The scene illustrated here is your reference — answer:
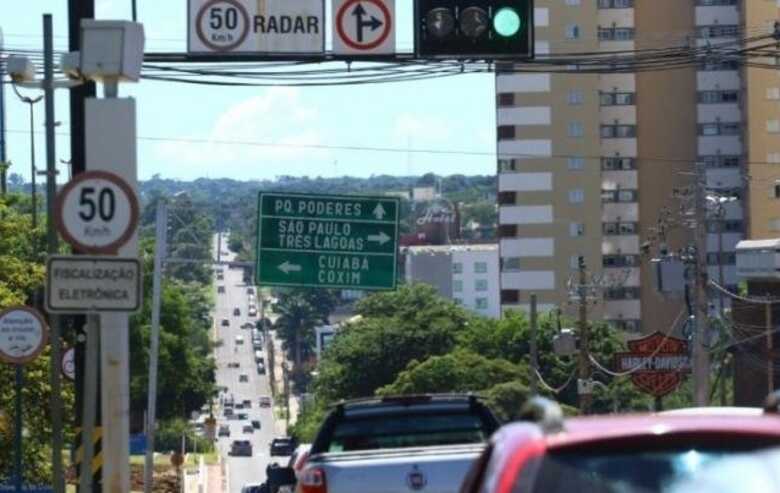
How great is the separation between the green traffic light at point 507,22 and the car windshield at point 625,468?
43.6 ft

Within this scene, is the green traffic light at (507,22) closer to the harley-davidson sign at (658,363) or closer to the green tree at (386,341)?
the harley-davidson sign at (658,363)

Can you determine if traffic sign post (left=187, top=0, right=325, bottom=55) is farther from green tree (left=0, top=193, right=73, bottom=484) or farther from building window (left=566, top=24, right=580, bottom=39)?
building window (left=566, top=24, right=580, bottom=39)

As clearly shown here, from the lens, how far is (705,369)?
142 ft

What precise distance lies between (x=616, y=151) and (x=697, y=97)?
17.0ft

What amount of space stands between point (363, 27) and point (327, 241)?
27.9ft

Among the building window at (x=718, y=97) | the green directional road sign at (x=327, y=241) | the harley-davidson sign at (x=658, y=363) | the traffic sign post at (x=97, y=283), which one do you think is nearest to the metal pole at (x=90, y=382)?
the traffic sign post at (x=97, y=283)

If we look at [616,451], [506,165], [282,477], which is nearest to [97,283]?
[282,477]

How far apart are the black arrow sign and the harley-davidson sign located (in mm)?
27925

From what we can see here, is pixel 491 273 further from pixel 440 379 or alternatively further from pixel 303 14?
pixel 303 14

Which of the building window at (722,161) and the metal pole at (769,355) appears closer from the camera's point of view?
the metal pole at (769,355)

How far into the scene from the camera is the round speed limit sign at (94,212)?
13.4 metres

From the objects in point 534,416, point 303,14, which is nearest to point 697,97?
point 303,14

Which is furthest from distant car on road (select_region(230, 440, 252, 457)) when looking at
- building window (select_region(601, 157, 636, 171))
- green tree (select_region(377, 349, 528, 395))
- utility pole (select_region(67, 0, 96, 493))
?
utility pole (select_region(67, 0, 96, 493))

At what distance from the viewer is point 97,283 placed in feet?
43.7
